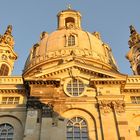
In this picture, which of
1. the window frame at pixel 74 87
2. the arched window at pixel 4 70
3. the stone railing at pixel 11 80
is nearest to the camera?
the window frame at pixel 74 87

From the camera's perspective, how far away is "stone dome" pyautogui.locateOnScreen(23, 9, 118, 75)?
45.3 meters

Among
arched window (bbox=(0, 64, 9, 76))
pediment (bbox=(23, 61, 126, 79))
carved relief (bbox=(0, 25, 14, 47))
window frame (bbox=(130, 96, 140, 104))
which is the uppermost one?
carved relief (bbox=(0, 25, 14, 47))

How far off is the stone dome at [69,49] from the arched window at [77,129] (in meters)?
14.3

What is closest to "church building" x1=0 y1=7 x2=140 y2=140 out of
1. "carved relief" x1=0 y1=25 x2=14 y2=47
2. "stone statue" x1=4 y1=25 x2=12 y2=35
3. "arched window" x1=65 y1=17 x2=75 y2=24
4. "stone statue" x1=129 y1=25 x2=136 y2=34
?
"carved relief" x1=0 y1=25 x2=14 y2=47

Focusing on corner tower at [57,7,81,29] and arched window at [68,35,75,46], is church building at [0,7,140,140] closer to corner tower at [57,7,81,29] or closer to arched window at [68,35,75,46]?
arched window at [68,35,75,46]

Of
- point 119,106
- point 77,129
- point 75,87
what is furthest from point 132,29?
point 77,129

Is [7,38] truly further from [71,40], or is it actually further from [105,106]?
[105,106]

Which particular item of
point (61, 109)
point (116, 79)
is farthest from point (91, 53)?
point (61, 109)

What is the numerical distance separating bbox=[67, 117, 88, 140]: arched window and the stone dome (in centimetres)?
1431

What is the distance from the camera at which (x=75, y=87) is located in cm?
3322

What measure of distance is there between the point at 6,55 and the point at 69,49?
27.5 ft

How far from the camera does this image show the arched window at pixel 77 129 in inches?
1149

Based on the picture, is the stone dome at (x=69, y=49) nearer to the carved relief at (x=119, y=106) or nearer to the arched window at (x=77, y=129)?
the carved relief at (x=119, y=106)

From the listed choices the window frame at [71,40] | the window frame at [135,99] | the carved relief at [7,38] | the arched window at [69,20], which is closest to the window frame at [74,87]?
the window frame at [135,99]
